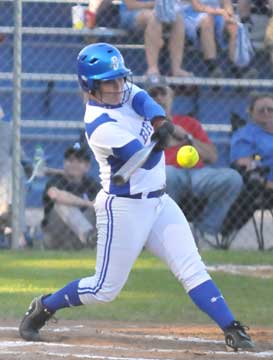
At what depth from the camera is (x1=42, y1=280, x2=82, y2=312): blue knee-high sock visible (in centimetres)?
621

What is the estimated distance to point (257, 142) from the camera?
1133cm

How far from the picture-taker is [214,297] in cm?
601

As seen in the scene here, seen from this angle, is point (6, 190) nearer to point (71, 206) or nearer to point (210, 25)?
point (71, 206)

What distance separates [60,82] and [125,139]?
266 inches

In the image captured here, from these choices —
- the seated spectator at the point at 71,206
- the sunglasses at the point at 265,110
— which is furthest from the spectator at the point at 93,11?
the sunglasses at the point at 265,110

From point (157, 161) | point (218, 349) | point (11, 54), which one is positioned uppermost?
point (157, 161)

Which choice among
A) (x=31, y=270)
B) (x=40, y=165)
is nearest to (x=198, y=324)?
(x=31, y=270)

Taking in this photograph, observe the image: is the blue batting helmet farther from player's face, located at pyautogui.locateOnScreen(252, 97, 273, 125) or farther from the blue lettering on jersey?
player's face, located at pyautogui.locateOnScreen(252, 97, 273, 125)

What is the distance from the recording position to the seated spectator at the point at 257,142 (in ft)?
36.9

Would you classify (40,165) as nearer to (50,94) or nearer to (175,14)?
(50,94)

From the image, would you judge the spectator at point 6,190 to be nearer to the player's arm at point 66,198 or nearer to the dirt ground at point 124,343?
the player's arm at point 66,198

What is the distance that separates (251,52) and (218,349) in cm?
654

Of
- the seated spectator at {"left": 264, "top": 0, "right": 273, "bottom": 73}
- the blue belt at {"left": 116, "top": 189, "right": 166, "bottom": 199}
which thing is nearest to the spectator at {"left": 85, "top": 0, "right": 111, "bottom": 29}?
the seated spectator at {"left": 264, "top": 0, "right": 273, "bottom": 73}

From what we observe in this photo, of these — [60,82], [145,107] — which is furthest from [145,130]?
[60,82]
